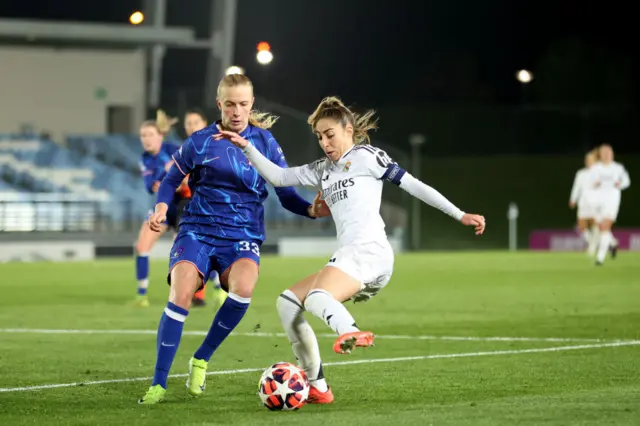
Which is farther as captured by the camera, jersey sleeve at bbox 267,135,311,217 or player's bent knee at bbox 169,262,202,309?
jersey sleeve at bbox 267,135,311,217

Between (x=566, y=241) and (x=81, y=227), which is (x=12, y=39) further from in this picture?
(x=566, y=241)

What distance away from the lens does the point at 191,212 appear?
331 inches

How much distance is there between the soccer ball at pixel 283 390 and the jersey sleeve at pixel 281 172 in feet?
4.15

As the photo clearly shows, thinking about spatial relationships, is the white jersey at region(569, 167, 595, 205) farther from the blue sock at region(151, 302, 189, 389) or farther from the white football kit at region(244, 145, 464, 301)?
the blue sock at region(151, 302, 189, 389)

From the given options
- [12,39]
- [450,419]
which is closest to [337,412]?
[450,419]

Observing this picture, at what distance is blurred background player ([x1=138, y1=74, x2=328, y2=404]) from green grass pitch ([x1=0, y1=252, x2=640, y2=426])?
1.86 ft

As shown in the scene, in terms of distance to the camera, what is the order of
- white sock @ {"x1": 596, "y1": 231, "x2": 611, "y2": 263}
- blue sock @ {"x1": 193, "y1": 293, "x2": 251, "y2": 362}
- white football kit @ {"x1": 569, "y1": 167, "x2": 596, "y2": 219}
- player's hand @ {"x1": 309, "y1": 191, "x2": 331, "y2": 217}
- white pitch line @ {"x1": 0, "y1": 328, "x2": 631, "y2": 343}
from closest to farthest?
1. blue sock @ {"x1": 193, "y1": 293, "x2": 251, "y2": 362}
2. player's hand @ {"x1": 309, "y1": 191, "x2": 331, "y2": 217}
3. white pitch line @ {"x1": 0, "y1": 328, "x2": 631, "y2": 343}
4. white sock @ {"x1": 596, "y1": 231, "x2": 611, "y2": 263}
5. white football kit @ {"x1": 569, "y1": 167, "x2": 596, "y2": 219}

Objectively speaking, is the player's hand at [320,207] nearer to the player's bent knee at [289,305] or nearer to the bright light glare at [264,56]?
the player's bent knee at [289,305]

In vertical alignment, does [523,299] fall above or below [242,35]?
below

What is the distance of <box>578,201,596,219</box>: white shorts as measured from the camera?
27438 millimetres

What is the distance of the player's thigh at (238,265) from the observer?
8234 millimetres

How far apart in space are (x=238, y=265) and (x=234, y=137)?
0.83 metres

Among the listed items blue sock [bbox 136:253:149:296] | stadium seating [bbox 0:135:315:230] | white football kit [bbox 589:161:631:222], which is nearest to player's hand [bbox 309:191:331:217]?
blue sock [bbox 136:253:149:296]

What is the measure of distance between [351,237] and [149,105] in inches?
1098
